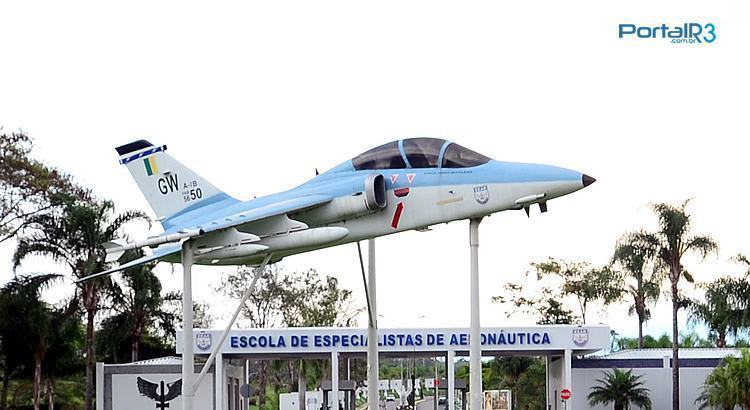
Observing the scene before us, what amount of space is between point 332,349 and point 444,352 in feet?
15.4

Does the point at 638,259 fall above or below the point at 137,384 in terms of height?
above

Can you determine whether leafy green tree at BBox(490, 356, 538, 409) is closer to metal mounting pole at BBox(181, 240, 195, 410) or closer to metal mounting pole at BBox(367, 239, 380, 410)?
metal mounting pole at BBox(367, 239, 380, 410)

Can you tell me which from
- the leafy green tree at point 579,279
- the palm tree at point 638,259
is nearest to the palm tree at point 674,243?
the palm tree at point 638,259

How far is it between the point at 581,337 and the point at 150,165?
27.1m

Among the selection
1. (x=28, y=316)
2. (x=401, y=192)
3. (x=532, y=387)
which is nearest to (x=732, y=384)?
(x=28, y=316)

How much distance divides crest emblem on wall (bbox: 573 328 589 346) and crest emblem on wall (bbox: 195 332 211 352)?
14.3m

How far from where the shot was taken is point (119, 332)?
52.3m

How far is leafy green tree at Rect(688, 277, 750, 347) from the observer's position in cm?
5144

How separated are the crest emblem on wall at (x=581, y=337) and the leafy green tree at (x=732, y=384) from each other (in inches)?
194

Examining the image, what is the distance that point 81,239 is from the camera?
46.4 meters

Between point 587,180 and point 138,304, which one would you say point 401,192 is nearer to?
point 587,180

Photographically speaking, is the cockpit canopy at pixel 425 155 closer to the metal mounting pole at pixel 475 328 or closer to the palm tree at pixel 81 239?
the metal mounting pole at pixel 475 328

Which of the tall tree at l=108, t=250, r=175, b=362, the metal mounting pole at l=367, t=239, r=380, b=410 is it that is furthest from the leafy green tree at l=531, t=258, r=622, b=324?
the metal mounting pole at l=367, t=239, r=380, b=410

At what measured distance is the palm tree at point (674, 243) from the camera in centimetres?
4803
